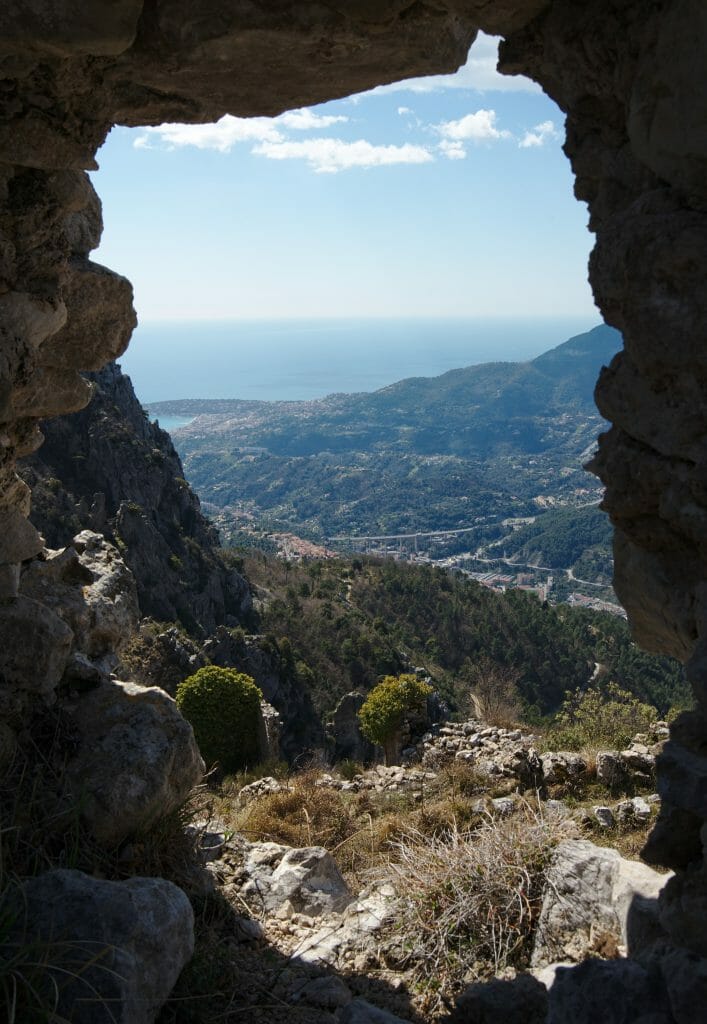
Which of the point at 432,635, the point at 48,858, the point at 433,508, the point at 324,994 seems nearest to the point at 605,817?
the point at 324,994

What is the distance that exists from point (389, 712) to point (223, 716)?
2975 millimetres

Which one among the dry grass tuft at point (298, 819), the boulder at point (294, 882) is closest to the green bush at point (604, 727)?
the dry grass tuft at point (298, 819)

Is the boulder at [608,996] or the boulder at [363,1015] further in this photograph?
the boulder at [363,1015]

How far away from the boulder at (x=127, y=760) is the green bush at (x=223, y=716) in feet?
27.4

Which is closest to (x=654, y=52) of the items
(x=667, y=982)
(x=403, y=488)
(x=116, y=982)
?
(x=667, y=982)

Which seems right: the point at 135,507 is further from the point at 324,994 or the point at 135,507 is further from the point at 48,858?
the point at 324,994

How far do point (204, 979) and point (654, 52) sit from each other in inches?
187

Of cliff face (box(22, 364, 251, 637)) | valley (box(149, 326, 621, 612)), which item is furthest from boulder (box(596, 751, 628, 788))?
valley (box(149, 326, 621, 612))

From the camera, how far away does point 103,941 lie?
332cm

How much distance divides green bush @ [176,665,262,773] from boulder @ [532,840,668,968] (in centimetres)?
911

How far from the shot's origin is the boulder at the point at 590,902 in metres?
4.20

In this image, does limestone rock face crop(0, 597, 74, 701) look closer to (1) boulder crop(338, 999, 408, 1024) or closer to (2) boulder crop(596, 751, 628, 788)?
(1) boulder crop(338, 999, 408, 1024)

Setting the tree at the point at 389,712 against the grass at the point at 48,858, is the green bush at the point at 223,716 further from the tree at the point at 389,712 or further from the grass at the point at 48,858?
the grass at the point at 48,858

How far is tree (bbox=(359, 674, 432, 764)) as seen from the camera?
14.1 metres
